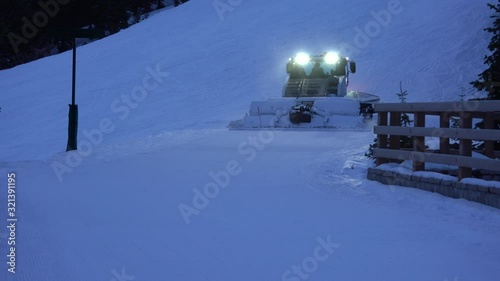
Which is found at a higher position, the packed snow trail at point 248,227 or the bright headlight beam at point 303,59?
the bright headlight beam at point 303,59

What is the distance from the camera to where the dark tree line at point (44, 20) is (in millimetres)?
60906

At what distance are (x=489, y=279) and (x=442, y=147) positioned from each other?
462 centimetres

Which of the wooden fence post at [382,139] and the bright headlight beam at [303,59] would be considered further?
the bright headlight beam at [303,59]

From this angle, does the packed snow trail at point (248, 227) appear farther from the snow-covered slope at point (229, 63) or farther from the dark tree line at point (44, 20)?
the dark tree line at point (44, 20)

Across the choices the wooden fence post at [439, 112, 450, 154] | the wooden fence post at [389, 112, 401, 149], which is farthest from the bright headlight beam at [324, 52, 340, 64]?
the wooden fence post at [439, 112, 450, 154]

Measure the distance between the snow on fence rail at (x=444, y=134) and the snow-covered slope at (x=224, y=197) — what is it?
1.86ft

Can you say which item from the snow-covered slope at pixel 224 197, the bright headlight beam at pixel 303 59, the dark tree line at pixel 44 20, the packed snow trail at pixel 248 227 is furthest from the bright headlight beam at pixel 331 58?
the dark tree line at pixel 44 20

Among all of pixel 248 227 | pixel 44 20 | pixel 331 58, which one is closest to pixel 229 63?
pixel 331 58

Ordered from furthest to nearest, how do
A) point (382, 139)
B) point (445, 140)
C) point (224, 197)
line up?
point (382, 139) → point (445, 140) → point (224, 197)

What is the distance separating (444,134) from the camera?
942cm

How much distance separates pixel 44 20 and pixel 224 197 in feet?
198

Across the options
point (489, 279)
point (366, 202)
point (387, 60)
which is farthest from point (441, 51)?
point (489, 279)

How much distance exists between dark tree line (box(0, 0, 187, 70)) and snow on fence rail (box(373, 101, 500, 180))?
5355 centimetres

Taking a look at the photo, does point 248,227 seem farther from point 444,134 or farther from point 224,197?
point 444,134
